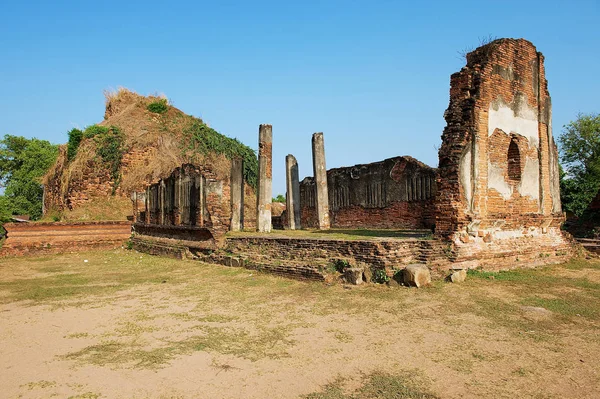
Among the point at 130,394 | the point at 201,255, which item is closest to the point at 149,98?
the point at 201,255

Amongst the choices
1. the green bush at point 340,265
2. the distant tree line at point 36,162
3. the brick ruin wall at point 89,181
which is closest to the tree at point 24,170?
the distant tree line at point 36,162

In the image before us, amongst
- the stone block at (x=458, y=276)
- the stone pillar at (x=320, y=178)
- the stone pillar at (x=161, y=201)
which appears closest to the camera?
the stone block at (x=458, y=276)

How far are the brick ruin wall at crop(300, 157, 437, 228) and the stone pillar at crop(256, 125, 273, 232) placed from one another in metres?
4.23

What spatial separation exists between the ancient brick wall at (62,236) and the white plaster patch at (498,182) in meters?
12.4

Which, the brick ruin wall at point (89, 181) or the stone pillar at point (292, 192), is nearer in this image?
the stone pillar at point (292, 192)

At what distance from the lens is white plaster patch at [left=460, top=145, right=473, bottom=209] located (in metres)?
8.61

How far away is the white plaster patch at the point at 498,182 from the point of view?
9.16m

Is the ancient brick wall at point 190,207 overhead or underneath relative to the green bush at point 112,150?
underneath

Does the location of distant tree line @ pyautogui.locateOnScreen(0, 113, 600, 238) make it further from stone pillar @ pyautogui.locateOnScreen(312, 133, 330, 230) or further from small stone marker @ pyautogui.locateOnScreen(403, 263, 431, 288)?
small stone marker @ pyautogui.locateOnScreen(403, 263, 431, 288)

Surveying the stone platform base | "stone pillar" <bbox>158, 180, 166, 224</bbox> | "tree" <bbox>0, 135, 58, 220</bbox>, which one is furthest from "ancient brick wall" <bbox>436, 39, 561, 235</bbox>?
"tree" <bbox>0, 135, 58, 220</bbox>

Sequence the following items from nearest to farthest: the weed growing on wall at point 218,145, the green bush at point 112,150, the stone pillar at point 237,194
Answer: the stone pillar at point 237,194 → the green bush at point 112,150 → the weed growing on wall at point 218,145

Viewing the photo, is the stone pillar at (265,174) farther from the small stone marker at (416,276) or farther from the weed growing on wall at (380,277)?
the small stone marker at (416,276)

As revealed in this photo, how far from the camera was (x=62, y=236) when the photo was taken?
1508 centimetres

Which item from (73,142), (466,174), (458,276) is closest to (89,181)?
(73,142)
